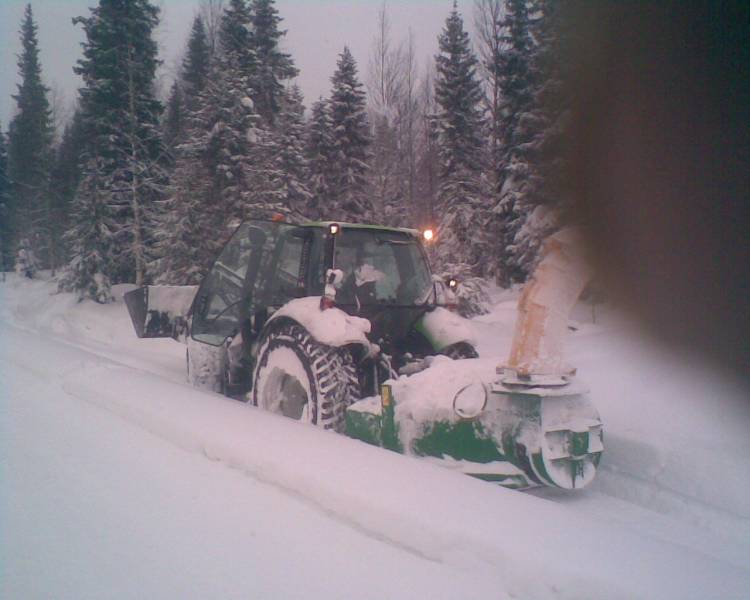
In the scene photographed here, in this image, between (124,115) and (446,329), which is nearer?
(446,329)

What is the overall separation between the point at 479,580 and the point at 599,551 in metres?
0.53

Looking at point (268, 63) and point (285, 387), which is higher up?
point (268, 63)

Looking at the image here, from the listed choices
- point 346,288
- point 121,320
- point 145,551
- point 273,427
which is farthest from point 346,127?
point 145,551

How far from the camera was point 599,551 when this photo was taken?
243 cm

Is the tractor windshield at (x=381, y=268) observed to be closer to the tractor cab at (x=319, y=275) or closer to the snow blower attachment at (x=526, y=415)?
the tractor cab at (x=319, y=275)

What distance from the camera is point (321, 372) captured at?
477 centimetres

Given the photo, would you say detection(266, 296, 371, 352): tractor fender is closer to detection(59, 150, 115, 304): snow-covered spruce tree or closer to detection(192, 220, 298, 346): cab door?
detection(192, 220, 298, 346): cab door

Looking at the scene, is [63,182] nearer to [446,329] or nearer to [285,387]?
[285,387]

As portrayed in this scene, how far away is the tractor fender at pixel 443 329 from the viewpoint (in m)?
5.74

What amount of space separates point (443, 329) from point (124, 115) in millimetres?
20437

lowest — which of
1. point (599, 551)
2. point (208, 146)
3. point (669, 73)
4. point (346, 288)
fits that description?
point (599, 551)

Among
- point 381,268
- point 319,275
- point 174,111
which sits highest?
point 174,111

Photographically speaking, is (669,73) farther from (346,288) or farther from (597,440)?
(346,288)

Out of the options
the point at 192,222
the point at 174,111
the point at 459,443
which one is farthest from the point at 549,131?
the point at 174,111
